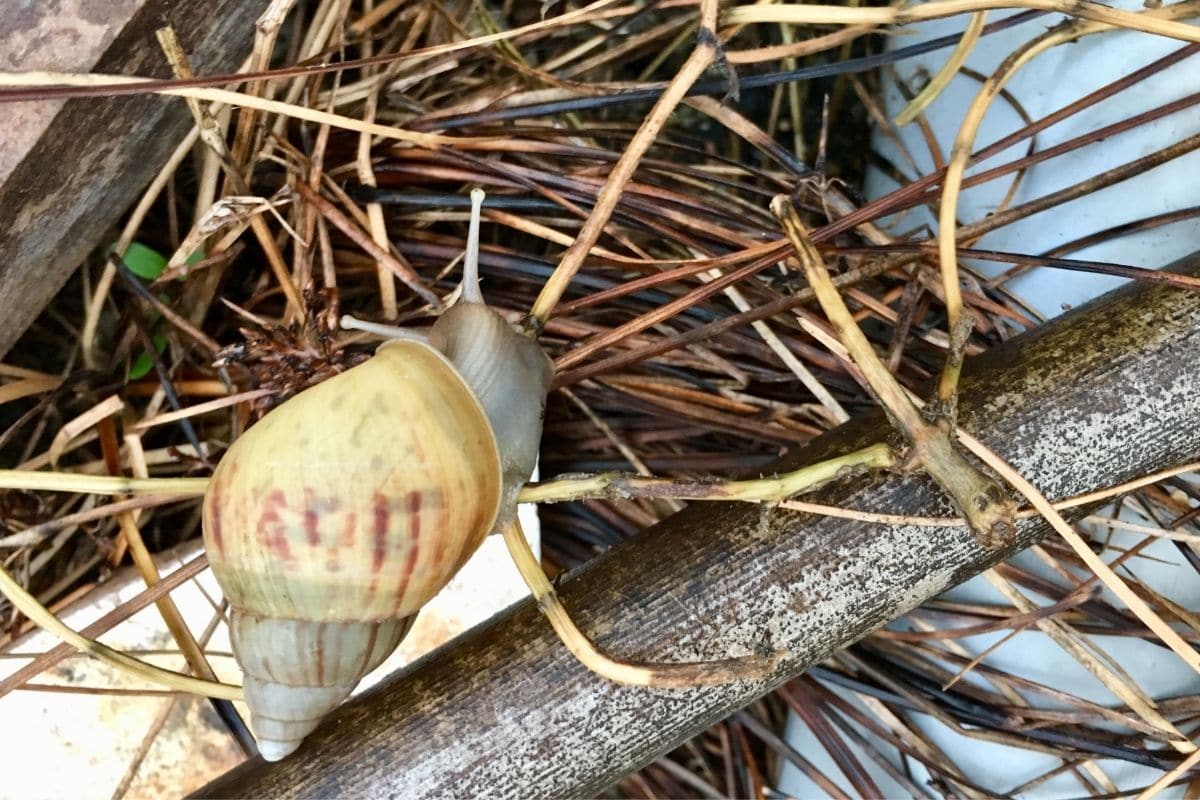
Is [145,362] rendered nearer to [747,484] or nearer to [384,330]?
[384,330]

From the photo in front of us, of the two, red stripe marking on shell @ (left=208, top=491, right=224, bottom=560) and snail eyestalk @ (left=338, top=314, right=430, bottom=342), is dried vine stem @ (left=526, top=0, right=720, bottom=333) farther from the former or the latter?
red stripe marking on shell @ (left=208, top=491, right=224, bottom=560)

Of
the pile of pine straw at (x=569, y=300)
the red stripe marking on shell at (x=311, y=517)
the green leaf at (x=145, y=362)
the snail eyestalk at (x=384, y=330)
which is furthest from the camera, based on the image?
the green leaf at (x=145, y=362)

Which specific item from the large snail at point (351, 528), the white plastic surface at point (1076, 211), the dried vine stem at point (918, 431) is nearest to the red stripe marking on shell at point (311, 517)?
the large snail at point (351, 528)

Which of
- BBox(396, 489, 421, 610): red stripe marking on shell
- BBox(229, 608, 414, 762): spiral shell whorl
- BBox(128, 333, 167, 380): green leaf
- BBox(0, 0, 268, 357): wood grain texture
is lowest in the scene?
BBox(229, 608, 414, 762): spiral shell whorl

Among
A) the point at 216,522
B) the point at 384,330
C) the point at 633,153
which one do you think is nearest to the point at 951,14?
the point at 633,153

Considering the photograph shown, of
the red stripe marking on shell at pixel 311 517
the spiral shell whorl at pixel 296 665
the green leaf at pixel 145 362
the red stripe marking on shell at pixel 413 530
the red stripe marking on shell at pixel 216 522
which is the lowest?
the spiral shell whorl at pixel 296 665

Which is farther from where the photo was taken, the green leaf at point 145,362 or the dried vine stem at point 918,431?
the green leaf at point 145,362

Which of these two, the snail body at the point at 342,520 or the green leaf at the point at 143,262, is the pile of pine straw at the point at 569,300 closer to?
the green leaf at the point at 143,262

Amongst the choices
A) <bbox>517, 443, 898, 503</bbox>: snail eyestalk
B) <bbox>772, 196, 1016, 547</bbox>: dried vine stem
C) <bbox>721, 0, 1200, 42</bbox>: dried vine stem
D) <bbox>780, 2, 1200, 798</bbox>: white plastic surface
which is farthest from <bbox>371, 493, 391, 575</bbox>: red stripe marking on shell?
<bbox>780, 2, 1200, 798</bbox>: white plastic surface
